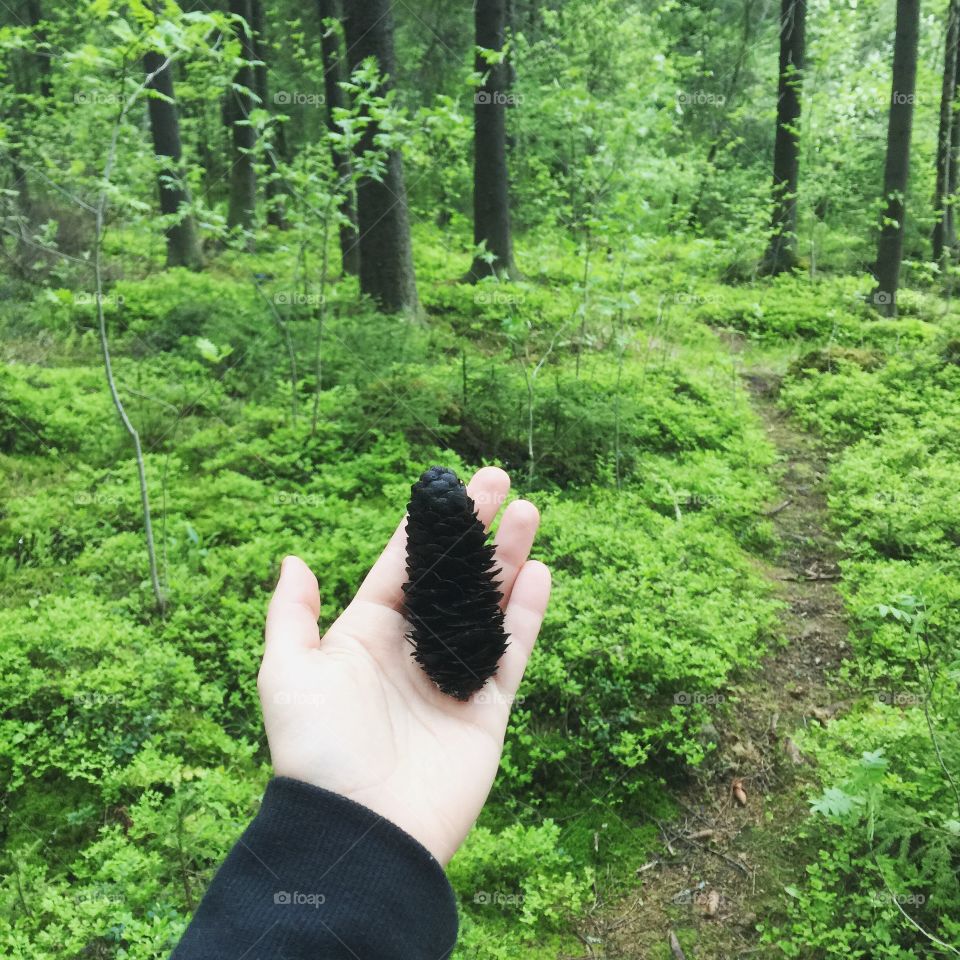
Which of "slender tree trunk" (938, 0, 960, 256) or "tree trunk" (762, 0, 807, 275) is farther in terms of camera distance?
"slender tree trunk" (938, 0, 960, 256)

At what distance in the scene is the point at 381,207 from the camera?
937 cm

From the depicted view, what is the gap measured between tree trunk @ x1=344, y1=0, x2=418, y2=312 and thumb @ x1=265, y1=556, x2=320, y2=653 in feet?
24.7

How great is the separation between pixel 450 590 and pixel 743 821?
2.69m

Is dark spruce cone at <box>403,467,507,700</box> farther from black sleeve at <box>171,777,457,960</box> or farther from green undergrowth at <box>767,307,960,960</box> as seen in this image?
green undergrowth at <box>767,307,960,960</box>

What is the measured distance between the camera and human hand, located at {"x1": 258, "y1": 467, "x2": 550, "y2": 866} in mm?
2025

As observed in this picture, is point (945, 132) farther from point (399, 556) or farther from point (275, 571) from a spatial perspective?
point (399, 556)

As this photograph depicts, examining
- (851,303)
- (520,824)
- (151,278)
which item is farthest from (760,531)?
(151,278)

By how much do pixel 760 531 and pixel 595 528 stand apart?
1814 millimetres

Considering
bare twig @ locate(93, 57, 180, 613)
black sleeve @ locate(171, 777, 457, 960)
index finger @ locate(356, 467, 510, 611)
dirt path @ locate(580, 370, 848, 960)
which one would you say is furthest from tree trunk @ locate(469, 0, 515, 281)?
black sleeve @ locate(171, 777, 457, 960)

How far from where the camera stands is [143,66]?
43.2 ft

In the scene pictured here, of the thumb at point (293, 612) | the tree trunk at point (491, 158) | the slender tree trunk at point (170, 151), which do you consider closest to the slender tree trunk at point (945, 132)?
the tree trunk at point (491, 158)

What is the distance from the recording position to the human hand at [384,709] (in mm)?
2025

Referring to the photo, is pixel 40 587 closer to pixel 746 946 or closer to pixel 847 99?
pixel 746 946

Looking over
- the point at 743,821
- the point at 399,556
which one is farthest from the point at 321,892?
the point at 743,821
